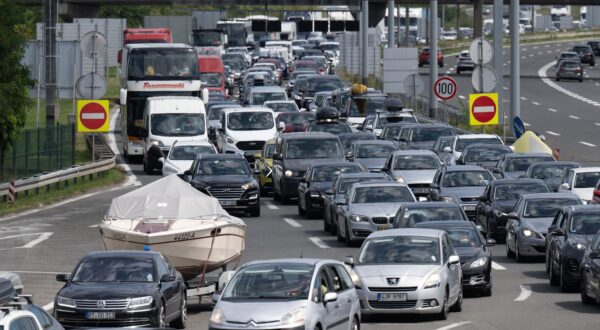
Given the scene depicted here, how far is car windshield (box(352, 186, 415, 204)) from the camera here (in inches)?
1458

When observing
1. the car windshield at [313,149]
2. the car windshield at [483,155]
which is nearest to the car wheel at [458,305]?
the car windshield at [483,155]

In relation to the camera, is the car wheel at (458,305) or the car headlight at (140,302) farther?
the car wheel at (458,305)

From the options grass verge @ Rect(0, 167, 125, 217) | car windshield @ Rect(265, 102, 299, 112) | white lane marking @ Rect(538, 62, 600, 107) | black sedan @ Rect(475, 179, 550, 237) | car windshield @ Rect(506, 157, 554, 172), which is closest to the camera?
black sedan @ Rect(475, 179, 550, 237)

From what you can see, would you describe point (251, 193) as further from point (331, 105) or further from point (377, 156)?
point (331, 105)

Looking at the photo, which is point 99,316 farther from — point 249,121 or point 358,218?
point 249,121

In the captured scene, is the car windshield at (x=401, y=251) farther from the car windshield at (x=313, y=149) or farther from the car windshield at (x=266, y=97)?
the car windshield at (x=266, y=97)

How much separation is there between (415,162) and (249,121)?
13252 mm

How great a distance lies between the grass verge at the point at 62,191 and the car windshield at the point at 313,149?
7.00 m

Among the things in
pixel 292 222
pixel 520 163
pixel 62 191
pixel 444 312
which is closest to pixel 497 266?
pixel 444 312

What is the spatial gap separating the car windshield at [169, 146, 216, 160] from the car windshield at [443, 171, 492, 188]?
12.1 m

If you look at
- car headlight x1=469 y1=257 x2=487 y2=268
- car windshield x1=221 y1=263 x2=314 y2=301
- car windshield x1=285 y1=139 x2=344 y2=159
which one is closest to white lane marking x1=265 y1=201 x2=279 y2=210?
car windshield x1=285 y1=139 x2=344 y2=159

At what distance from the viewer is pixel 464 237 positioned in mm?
28641

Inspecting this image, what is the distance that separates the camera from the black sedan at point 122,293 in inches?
875

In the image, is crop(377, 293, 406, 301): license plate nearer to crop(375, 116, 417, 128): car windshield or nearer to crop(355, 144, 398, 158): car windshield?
crop(355, 144, 398, 158): car windshield
